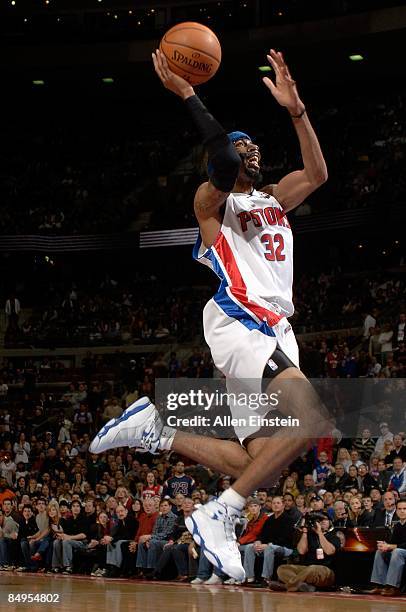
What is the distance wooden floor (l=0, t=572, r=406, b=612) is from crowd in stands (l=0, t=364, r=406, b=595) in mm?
706

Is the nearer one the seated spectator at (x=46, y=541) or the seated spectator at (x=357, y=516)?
the seated spectator at (x=357, y=516)

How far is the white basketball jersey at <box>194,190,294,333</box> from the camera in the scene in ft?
22.1

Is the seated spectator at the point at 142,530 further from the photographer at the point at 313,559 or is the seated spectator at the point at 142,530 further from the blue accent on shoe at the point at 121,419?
the blue accent on shoe at the point at 121,419

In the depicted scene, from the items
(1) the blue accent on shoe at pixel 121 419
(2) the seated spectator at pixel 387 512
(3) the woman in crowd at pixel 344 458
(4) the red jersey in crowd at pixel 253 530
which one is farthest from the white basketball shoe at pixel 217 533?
(3) the woman in crowd at pixel 344 458

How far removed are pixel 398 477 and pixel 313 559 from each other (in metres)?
1.82

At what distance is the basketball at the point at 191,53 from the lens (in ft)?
22.7

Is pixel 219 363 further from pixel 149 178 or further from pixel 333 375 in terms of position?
pixel 149 178

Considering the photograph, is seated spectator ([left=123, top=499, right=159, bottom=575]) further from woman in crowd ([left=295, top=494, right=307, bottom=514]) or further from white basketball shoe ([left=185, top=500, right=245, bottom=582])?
white basketball shoe ([left=185, top=500, right=245, bottom=582])

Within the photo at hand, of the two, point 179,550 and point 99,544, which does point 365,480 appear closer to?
point 179,550

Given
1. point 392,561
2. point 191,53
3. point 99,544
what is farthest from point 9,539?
point 191,53

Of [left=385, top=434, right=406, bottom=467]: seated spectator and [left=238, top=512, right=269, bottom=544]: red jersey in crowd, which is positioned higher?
[left=385, top=434, right=406, bottom=467]: seated spectator

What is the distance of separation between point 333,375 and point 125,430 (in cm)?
1353

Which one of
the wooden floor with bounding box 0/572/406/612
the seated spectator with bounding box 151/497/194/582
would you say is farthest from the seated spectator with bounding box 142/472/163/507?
the wooden floor with bounding box 0/572/406/612

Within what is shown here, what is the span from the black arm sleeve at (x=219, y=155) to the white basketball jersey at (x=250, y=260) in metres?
0.57
